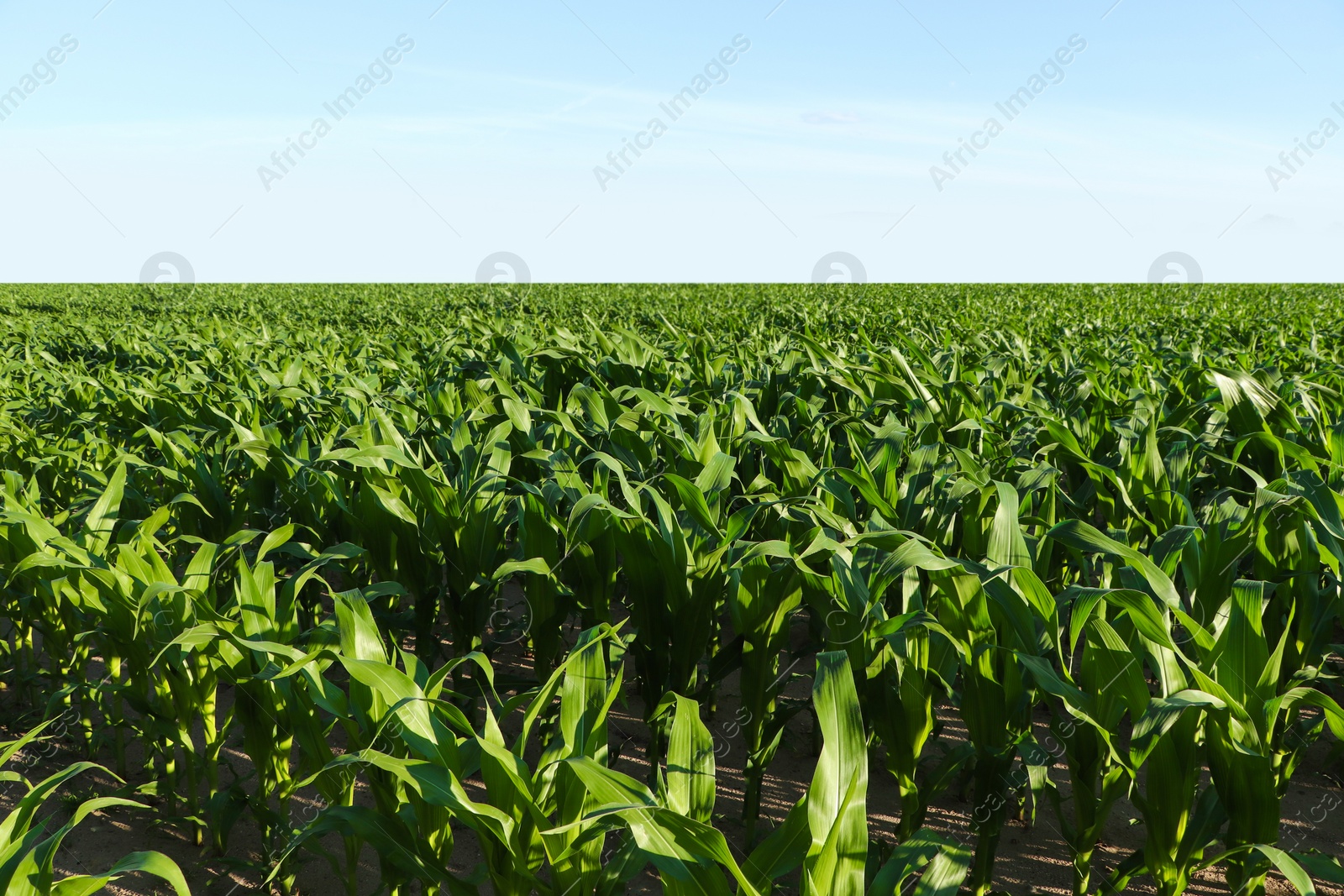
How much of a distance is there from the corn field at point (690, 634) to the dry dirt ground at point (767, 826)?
0.09 feet

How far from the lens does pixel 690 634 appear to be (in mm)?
2252

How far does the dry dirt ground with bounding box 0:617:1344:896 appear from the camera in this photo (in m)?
2.15

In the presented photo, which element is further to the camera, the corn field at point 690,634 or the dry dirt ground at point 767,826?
the dry dirt ground at point 767,826

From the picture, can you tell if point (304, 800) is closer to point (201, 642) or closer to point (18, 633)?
point (201, 642)

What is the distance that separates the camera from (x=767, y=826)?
236cm

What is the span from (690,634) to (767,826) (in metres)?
0.60

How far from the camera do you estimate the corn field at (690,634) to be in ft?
A: 4.96

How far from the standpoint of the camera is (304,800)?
8.19 ft

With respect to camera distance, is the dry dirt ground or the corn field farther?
the dry dirt ground

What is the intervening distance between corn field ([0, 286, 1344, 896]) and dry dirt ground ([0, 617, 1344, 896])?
3cm

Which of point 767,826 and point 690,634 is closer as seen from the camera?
point 690,634

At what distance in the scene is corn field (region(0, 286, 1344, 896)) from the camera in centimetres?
151

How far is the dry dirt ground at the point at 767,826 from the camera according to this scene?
215 centimetres

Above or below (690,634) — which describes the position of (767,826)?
below
